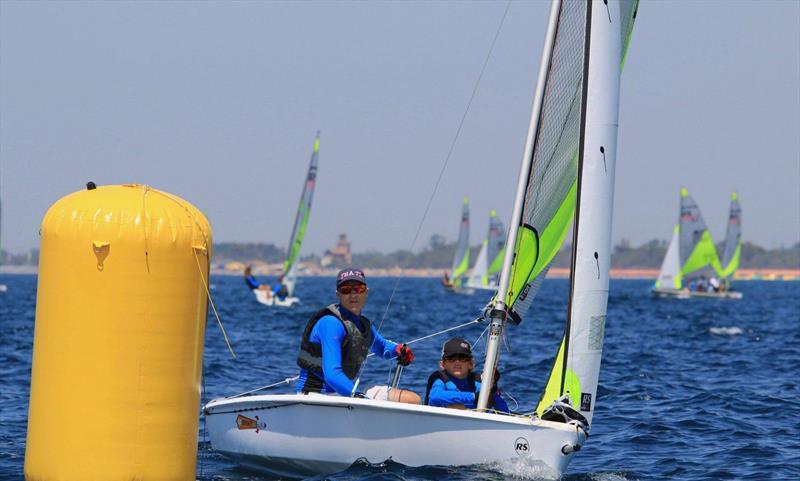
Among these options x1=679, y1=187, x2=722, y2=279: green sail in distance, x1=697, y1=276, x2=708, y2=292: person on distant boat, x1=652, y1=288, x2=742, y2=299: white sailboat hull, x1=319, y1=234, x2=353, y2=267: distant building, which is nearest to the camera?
x1=679, y1=187, x2=722, y2=279: green sail in distance

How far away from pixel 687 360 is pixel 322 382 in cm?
1149

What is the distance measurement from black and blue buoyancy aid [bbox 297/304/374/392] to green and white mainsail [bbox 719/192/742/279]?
5152 centimetres

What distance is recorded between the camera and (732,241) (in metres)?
56.7

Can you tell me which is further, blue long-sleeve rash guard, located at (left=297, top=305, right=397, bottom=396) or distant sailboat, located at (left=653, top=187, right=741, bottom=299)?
distant sailboat, located at (left=653, top=187, right=741, bottom=299)

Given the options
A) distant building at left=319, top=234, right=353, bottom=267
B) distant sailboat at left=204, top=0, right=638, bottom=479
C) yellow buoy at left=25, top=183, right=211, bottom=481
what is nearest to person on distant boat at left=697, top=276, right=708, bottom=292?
distant sailboat at left=204, top=0, right=638, bottom=479

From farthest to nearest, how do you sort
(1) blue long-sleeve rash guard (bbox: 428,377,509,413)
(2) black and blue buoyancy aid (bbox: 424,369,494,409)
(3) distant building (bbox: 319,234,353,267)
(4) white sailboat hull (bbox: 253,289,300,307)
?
(3) distant building (bbox: 319,234,353,267)
(4) white sailboat hull (bbox: 253,289,300,307)
(2) black and blue buoyancy aid (bbox: 424,369,494,409)
(1) blue long-sleeve rash guard (bbox: 428,377,509,413)

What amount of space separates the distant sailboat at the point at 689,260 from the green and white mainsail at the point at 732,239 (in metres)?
1.00

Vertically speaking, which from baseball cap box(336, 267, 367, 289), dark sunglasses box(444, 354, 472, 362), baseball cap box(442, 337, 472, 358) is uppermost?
baseball cap box(336, 267, 367, 289)

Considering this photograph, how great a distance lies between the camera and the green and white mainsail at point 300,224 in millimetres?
42094

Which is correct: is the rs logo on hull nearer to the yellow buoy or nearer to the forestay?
the yellow buoy

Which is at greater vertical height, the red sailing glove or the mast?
the mast

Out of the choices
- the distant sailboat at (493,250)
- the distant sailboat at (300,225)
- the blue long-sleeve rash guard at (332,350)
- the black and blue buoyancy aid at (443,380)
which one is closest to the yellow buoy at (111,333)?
the blue long-sleeve rash guard at (332,350)

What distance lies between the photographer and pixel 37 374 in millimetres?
5359

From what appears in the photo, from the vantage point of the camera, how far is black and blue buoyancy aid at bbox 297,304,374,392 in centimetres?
734
